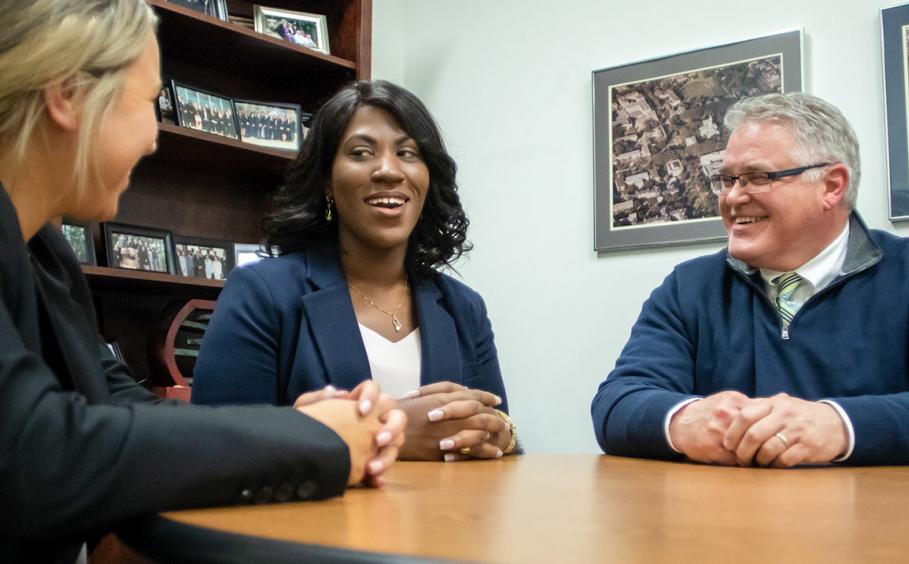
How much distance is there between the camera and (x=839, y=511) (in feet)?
2.77

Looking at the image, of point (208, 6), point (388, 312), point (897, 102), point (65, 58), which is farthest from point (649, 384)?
point (208, 6)

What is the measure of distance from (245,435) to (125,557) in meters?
0.66

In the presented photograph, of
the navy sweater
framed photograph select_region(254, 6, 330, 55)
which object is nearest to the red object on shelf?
framed photograph select_region(254, 6, 330, 55)

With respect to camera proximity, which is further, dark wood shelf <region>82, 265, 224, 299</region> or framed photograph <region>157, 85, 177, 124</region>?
framed photograph <region>157, 85, 177, 124</region>

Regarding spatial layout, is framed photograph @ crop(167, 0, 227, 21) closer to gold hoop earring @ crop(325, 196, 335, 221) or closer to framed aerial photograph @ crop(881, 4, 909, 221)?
gold hoop earring @ crop(325, 196, 335, 221)

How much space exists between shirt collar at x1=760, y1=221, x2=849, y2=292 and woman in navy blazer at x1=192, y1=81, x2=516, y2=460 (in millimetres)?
654

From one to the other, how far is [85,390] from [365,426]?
0.37 metres

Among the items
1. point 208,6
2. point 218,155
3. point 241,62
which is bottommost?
point 218,155

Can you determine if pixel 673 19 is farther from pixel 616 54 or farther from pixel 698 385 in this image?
pixel 698 385

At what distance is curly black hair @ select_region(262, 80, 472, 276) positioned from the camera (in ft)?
6.75

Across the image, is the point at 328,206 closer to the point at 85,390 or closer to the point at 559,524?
the point at 85,390

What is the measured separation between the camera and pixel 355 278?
2.05 meters

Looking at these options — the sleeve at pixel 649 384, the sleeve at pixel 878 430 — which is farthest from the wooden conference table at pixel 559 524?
the sleeve at pixel 649 384

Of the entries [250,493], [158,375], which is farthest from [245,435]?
[158,375]
